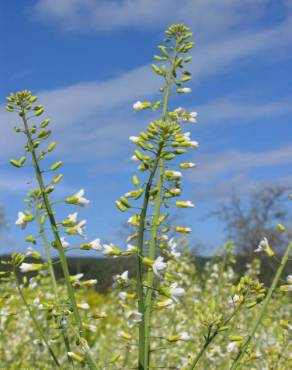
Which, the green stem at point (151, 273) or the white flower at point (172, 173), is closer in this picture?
the green stem at point (151, 273)

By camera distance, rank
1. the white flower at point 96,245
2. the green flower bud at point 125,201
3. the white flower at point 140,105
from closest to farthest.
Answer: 1. the green flower bud at point 125,201
2. the white flower at point 96,245
3. the white flower at point 140,105

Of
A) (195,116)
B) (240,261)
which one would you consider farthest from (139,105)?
(240,261)

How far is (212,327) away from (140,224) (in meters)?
0.69

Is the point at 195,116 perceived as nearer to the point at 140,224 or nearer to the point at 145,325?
the point at 140,224

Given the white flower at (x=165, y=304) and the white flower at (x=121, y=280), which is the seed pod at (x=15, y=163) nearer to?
the white flower at (x=121, y=280)

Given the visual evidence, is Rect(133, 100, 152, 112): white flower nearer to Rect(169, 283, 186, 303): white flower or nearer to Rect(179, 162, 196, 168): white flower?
Rect(179, 162, 196, 168): white flower

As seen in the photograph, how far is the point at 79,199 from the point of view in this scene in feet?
11.5

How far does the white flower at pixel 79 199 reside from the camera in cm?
350

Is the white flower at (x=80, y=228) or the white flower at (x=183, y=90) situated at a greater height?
the white flower at (x=183, y=90)

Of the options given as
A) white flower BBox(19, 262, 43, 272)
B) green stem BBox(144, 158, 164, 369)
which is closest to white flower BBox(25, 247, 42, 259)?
white flower BBox(19, 262, 43, 272)

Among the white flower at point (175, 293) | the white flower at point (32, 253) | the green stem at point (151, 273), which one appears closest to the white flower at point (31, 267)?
the white flower at point (32, 253)

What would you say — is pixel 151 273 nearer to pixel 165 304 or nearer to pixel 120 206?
pixel 165 304

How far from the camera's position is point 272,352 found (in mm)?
5727

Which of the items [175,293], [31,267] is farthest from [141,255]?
[31,267]
